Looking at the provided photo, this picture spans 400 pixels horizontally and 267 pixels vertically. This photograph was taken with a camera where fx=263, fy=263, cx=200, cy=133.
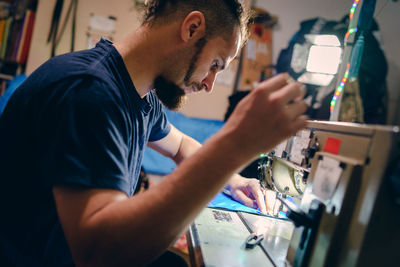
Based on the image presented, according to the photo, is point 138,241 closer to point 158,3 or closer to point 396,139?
point 396,139

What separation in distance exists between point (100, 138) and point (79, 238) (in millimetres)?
212

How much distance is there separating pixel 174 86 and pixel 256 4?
2593 millimetres

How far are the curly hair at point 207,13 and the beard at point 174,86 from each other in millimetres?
65

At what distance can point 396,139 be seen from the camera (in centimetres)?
54

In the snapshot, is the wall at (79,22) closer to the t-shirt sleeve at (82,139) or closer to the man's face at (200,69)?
the man's face at (200,69)

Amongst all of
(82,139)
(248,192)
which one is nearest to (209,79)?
(248,192)

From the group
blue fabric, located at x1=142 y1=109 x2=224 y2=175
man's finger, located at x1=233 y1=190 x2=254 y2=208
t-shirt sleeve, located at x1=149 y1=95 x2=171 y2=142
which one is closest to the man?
t-shirt sleeve, located at x1=149 y1=95 x2=171 y2=142

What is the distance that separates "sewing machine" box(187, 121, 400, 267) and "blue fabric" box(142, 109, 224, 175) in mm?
1812

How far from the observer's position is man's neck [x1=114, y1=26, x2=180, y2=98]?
3.07 ft

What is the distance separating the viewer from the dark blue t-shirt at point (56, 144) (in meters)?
0.57

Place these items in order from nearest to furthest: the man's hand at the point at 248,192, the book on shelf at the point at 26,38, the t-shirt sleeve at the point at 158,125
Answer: the man's hand at the point at 248,192 → the t-shirt sleeve at the point at 158,125 → the book on shelf at the point at 26,38

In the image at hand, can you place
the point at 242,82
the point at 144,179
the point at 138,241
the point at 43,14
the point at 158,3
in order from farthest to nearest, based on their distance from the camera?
the point at 242,82 < the point at 43,14 < the point at 144,179 < the point at 158,3 < the point at 138,241

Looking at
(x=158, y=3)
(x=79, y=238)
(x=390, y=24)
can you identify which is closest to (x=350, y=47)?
(x=158, y=3)

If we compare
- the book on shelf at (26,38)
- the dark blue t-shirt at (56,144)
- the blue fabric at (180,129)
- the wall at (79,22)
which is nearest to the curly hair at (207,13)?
the dark blue t-shirt at (56,144)
